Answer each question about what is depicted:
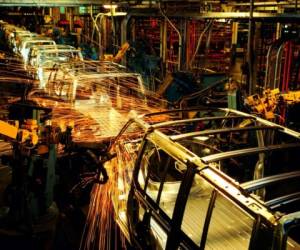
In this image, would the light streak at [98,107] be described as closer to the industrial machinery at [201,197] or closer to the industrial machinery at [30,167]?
the industrial machinery at [30,167]

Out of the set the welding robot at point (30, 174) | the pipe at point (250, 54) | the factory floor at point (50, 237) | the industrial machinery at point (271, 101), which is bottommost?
Answer: the factory floor at point (50, 237)

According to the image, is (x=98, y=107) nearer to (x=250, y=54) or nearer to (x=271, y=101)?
(x=250, y=54)

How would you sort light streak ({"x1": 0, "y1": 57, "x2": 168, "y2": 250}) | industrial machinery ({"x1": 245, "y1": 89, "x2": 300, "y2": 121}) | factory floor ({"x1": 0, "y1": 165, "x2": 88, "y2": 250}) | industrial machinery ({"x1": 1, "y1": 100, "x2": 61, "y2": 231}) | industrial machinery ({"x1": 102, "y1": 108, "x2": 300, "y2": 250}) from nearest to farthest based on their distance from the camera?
industrial machinery ({"x1": 102, "y1": 108, "x2": 300, "y2": 250}) → industrial machinery ({"x1": 1, "y1": 100, "x2": 61, "y2": 231}) → factory floor ({"x1": 0, "y1": 165, "x2": 88, "y2": 250}) → light streak ({"x1": 0, "y1": 57, "x2": 168, "y2": 250}) → industrial machinery ({"x1": 245, "y1": 89, "x2": 300, "y2": 121})

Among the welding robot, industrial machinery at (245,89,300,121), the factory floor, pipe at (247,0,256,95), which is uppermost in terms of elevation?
pipe at (247,0,256,95)

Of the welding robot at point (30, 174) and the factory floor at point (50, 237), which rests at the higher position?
the welding robot at point (30, 174)

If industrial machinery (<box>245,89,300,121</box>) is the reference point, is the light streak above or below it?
below

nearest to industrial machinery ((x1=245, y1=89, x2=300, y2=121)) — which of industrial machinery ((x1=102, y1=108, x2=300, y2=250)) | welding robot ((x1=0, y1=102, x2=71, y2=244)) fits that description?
industrial machinery ((x1=102, y1=108, x2=300, y2=250))

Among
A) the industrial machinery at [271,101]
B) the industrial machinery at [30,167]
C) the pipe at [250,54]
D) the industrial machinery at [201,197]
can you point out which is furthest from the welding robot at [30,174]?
the pipe at [250,54]

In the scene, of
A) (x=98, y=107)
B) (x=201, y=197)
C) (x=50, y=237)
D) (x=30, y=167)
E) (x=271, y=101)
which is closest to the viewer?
(x=201, y=197)

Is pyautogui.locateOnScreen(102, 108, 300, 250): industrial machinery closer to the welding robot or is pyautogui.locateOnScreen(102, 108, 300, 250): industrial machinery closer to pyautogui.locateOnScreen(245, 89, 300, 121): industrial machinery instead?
pyautogui.locateOnScreen(245, 89, 300, 121): industrial machinery

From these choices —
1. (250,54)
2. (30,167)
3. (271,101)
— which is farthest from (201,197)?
(250,54)

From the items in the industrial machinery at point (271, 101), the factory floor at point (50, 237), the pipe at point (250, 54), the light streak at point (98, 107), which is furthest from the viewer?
the pipe at point (250, 54)

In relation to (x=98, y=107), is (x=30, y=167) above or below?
below

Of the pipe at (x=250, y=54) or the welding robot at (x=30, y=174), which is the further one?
the pipe at (x=250, y=54)
